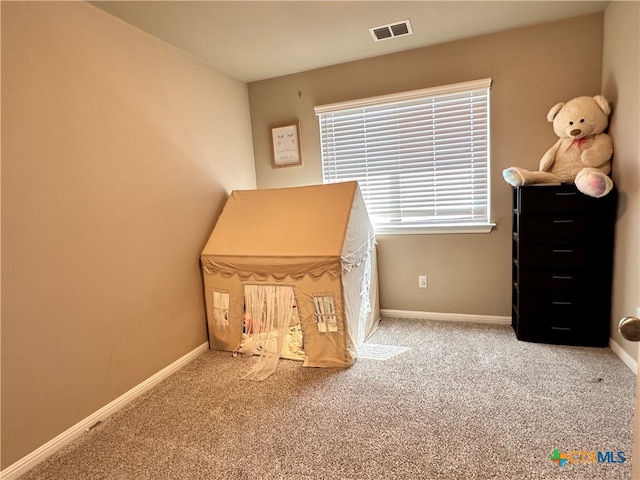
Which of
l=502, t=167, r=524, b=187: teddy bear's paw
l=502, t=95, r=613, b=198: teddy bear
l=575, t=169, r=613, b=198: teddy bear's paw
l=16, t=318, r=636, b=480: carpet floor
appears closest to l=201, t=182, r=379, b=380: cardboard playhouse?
l=16, t=318, r=636, b=480: carpet floor

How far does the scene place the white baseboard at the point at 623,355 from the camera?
80.4 inches

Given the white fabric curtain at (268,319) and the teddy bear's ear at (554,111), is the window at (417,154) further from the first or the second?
the white fabric curtain at (268,319)

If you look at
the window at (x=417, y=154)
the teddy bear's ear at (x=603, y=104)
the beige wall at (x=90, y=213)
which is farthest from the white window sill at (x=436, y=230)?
the beige wall at (x=90, y=213)

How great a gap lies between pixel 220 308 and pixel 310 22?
213 cm

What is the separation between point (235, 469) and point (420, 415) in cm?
95

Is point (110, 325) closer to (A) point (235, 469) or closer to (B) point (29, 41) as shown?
(A) point (235, 469)

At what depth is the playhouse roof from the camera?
7.63ft

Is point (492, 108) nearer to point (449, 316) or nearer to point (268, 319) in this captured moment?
point (449, 316)

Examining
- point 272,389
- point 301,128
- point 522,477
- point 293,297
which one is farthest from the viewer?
point 301,128

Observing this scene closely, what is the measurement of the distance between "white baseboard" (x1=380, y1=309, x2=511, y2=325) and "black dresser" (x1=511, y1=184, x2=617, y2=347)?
367 mm

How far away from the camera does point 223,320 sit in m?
2.65

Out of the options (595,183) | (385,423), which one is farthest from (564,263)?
(385,423)

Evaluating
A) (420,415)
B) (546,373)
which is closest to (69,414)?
(420,415)

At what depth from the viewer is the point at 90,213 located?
1891 mm
